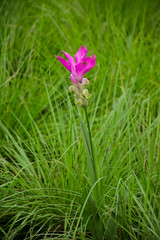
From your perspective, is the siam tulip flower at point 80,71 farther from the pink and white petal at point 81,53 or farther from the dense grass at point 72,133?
the dense grass at point 72,133

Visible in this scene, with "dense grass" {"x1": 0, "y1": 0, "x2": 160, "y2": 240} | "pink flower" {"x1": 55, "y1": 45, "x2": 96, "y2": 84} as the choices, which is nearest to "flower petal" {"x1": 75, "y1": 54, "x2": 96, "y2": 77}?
"pink flower" {"x1": 55, "y1": 45, "x2": 96, "y2": 84}

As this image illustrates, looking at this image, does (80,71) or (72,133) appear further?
(72,133)

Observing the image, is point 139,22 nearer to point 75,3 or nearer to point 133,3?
point 133,3

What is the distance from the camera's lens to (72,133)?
1.16 m

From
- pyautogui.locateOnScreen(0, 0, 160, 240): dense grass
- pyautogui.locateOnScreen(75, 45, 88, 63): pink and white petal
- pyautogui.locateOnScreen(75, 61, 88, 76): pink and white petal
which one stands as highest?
pyautogui.locateOnScreen(75, 45, 88, 63): pink and white petal

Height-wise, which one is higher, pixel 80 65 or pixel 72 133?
pixel 80 65

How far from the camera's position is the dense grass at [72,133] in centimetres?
89

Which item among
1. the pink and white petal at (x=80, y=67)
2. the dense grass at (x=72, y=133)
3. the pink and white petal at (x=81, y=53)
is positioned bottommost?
the dense grass at (x=72, y=133)

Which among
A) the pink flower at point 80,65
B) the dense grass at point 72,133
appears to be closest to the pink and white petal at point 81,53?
the pink flower at point 80,65

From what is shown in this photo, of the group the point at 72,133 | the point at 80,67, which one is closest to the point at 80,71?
the point at 80,67

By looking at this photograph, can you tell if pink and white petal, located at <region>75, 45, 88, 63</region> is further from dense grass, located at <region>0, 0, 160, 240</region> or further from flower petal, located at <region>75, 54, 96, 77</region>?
dense grass, located at <region>0, 0, 160, 240</region>

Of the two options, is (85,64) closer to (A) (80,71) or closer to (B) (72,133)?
(A) (80,71)

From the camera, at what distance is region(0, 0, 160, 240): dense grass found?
89 cm

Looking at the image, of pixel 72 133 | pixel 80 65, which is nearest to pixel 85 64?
pixel 80 65
